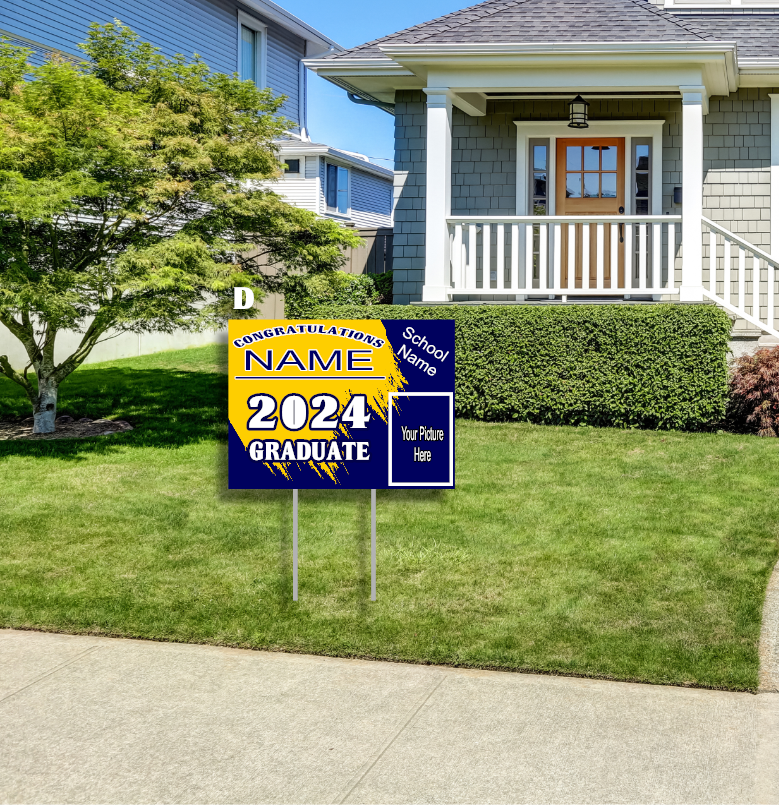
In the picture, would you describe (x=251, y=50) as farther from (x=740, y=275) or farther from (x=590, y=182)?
(x=740, y=275)

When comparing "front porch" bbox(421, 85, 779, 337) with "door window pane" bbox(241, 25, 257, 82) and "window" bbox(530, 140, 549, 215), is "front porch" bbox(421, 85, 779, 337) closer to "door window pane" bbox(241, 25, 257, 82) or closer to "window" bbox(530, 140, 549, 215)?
"window" bbox(530, 140, 549, 215)

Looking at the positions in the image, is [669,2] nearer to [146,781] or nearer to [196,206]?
[196,206]

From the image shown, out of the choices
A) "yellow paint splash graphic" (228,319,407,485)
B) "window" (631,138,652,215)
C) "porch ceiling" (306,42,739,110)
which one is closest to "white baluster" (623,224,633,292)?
"porch ceiling" (306,42,739,110)

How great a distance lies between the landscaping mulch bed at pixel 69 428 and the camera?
10.7m

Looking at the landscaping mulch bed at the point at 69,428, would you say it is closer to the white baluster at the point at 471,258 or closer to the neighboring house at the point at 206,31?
the white baluster at the point at 471,258

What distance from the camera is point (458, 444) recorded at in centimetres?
986

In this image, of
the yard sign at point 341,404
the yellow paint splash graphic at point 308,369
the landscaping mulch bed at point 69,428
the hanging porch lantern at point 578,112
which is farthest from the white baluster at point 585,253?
the yellow paint splash graphic at point 308,369

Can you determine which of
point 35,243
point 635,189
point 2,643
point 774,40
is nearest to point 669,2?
point 774,40

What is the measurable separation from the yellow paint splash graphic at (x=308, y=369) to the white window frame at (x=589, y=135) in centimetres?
865

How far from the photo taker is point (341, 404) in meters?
5.85

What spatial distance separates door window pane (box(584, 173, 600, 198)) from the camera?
14258 millimetres

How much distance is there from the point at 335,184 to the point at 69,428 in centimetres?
2106

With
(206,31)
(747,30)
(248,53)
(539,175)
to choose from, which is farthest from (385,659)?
(248,53)

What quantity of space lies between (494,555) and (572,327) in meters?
4.70
